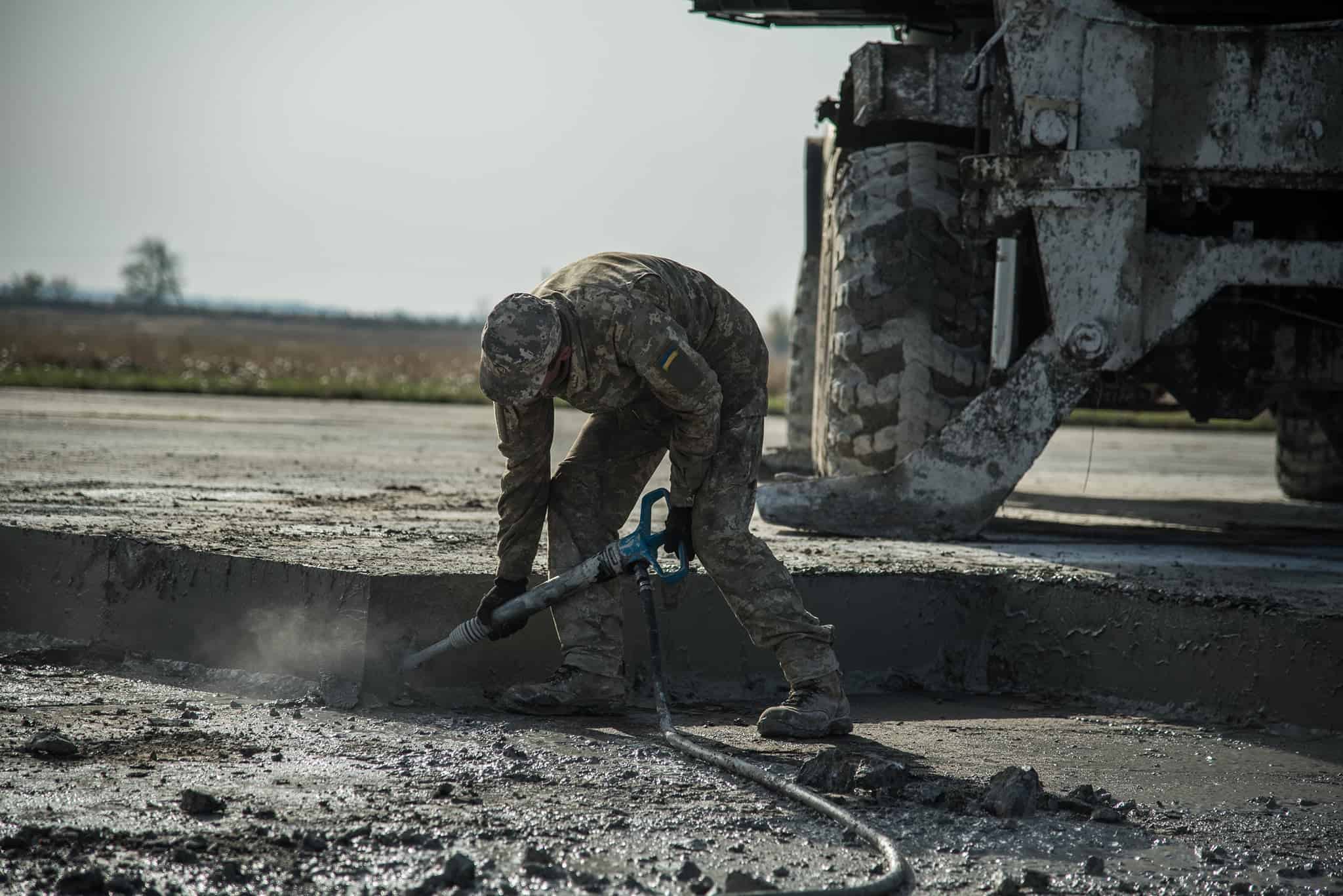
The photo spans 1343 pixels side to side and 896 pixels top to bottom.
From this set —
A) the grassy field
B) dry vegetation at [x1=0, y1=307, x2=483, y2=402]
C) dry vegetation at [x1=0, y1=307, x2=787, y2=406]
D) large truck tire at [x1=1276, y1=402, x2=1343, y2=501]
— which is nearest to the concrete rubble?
large truck tire at [x1=1276, y1=402, x2=1343, y2=501]

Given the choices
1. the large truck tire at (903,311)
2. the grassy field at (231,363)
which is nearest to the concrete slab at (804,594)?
the large truck tire at (903,311)

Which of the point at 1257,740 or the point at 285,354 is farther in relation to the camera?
the point at 285,354

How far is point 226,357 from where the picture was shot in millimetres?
31578

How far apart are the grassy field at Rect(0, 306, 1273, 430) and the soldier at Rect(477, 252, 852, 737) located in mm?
3714

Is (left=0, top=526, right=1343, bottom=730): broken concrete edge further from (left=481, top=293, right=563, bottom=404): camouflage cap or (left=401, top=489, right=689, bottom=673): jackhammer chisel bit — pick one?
(left=481, top=293, right=563, bottom=404): camouflage cap

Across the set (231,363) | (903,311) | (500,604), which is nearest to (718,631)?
(500,604)

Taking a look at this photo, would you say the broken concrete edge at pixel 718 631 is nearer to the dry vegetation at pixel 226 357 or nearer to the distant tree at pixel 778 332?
the dry vegetation at pixel 226 357

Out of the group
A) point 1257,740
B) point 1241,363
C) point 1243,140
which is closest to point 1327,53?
point 1243,140

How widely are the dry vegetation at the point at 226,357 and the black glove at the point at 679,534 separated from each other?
1344 centimetres

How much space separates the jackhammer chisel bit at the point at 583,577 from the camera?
3.92 metres

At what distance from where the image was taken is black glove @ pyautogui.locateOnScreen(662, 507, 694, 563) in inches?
155

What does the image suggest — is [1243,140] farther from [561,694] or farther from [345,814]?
[345,814]

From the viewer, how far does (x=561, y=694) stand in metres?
4.09

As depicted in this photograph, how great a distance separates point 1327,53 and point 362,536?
3.92 metres
